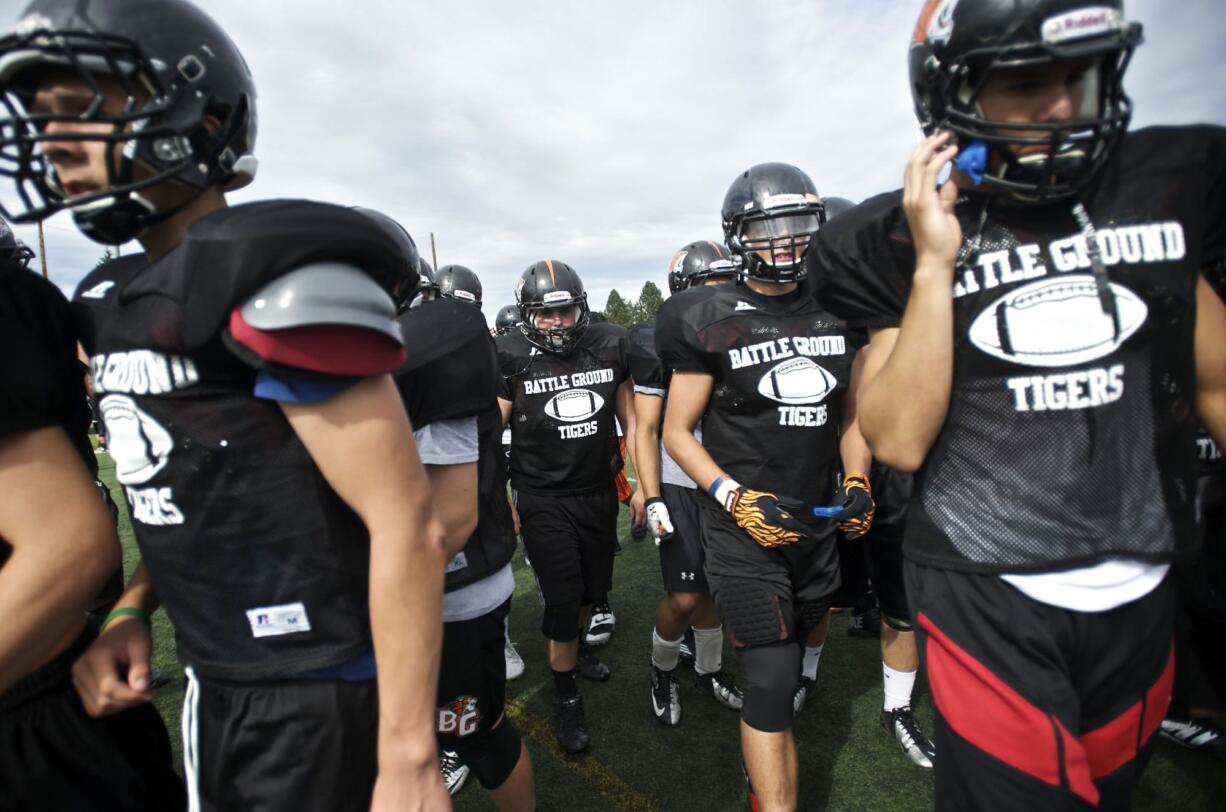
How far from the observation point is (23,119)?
1.12 m

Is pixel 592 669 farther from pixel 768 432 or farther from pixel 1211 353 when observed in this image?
pixel 1211 353

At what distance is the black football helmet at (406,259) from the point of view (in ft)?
5.66

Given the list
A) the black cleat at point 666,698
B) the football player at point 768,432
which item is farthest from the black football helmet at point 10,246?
the black cleat at point 666,698

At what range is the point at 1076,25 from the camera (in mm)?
1240

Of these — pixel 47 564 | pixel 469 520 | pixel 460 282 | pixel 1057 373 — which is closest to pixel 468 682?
pixel 469 520

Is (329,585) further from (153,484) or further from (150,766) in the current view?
(150,766)

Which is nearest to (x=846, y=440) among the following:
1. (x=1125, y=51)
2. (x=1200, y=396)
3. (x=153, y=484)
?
(x=1200, y=396)

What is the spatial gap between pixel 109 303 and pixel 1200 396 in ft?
6.97

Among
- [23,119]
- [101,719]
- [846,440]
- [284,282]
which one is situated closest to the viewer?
[284,282]

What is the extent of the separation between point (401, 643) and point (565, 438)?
8.76 feet

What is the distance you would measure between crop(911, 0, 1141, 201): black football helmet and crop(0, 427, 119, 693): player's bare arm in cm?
178

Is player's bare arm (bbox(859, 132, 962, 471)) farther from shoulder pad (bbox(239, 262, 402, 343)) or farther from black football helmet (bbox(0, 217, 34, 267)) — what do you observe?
black football helmet (bbox(0, 217, 34, 267))

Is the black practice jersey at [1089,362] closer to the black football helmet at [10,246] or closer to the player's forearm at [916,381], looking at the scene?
the player's forearm at [916,381]

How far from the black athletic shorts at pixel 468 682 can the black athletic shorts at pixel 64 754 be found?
787 millimetres
